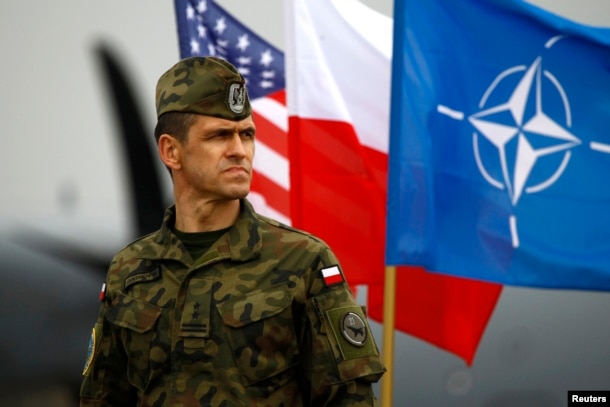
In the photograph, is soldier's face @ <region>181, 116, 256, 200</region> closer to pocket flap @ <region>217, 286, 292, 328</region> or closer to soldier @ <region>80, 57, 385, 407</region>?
soldier @ <region>80, 57, 385, 407</region>

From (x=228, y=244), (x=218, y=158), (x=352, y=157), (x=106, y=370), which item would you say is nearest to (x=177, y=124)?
(x=218, y=158)

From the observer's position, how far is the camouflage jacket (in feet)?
7.22

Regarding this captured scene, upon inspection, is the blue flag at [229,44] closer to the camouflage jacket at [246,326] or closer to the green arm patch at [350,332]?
the camouflage jacket at [246,326]

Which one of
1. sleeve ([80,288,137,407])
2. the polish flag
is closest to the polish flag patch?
sleeve ([80,288,137,407])

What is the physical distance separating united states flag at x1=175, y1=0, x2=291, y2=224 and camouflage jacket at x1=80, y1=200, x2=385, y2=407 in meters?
3.52

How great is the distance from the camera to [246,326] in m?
2.22

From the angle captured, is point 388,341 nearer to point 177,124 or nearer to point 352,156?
point 352,156

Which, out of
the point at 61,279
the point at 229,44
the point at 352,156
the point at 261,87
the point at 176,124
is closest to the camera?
the point at 176,124

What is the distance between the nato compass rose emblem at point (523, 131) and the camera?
4445 millimetres

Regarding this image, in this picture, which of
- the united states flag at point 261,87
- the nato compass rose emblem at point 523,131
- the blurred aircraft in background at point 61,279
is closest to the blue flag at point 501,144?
the nato compass rose emblem at point 523,131

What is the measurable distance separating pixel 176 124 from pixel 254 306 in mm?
422

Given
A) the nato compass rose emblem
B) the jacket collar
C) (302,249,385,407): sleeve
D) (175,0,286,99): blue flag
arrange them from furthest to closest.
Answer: (175,0,286,99): blue flag
the nato compass rose emblem
the jacket collar
(302,249,385,407): sleeve

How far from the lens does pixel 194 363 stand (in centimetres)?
223

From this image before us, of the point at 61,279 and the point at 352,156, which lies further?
the point at 61,279
